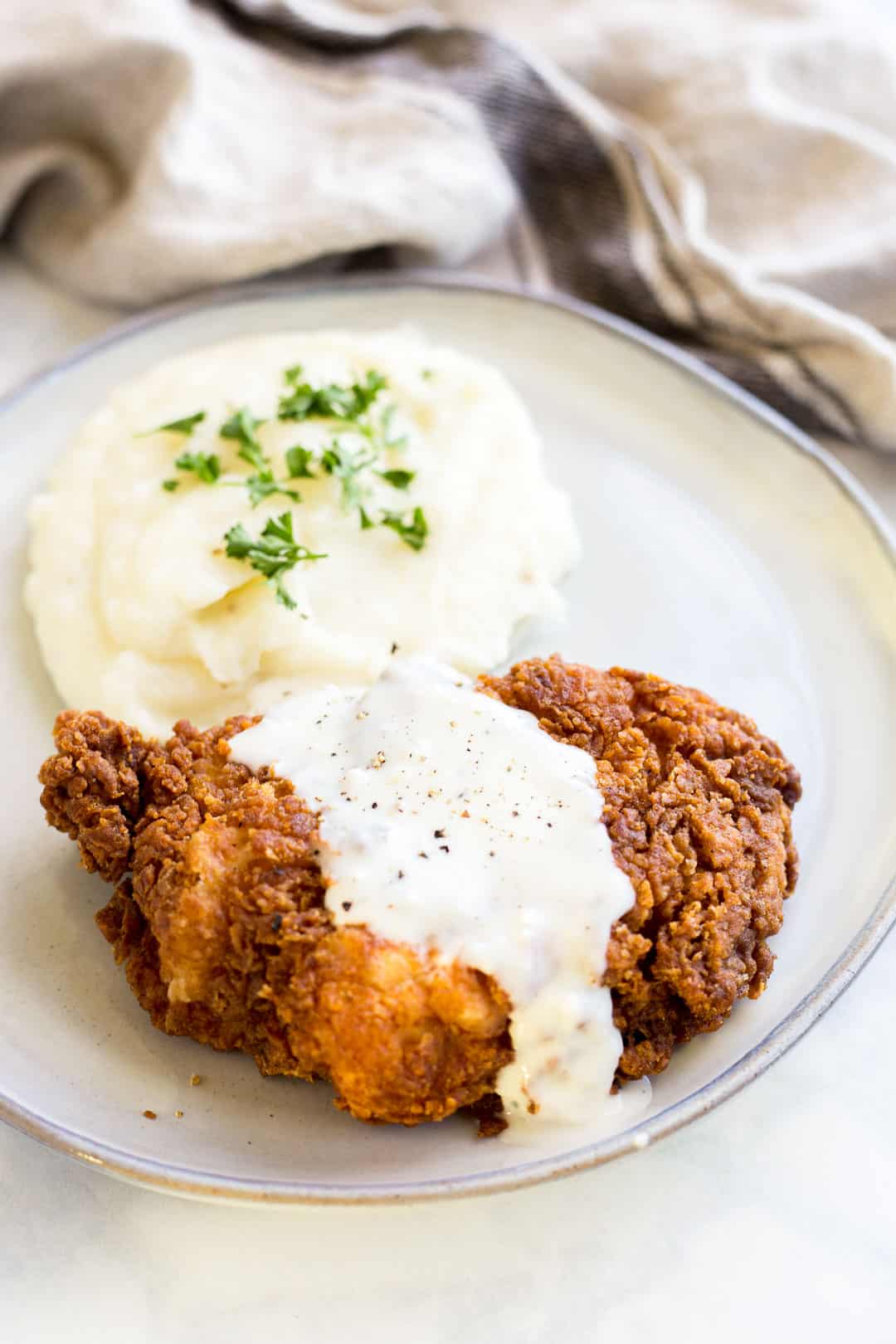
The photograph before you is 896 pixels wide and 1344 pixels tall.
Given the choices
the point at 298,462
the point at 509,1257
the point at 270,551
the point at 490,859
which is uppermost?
the point at 490,859

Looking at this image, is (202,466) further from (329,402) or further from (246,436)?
(329,402)

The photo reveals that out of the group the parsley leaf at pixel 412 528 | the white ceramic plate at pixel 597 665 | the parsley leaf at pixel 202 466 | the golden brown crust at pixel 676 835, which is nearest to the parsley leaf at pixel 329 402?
the parsley leaf at pixel 202 466

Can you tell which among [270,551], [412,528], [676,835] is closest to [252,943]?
[676,835]

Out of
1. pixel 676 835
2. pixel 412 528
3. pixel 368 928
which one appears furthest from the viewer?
pixel 412 528

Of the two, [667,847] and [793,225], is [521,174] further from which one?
[667,847]

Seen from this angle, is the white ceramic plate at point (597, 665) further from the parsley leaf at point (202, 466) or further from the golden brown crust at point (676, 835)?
the parsley leaf at point (202, 466)

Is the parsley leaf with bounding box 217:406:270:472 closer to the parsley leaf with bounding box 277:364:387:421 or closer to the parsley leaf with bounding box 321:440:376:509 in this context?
the parsley leaf with bounding box 277:364:387:421
